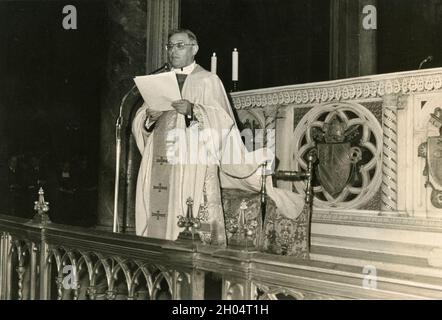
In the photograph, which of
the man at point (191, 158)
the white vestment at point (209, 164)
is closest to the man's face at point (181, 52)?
the man at point (191, 158)

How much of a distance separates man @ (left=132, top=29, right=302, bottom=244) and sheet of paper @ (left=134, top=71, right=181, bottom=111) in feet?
0.26

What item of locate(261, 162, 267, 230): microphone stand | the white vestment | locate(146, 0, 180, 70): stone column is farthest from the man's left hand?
locate(146, 0, 180, 70): stone column

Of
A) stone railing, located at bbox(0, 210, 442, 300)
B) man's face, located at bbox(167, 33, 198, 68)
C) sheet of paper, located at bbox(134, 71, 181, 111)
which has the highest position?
man's face, located at bbox(167, 33, 198, 68)

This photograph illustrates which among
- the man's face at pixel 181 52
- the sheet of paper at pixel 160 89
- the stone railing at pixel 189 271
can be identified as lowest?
the stone railing at pixel 189 271

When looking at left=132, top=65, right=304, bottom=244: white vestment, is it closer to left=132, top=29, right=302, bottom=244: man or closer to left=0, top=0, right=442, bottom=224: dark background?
left=132, top=29, right=302, bottom=244: man

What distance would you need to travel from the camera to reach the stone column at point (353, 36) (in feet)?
21.7

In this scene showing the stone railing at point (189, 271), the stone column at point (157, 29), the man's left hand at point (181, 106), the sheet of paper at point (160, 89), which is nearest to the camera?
the stone railing at point (189, 271)

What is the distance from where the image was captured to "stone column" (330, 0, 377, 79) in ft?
21.7

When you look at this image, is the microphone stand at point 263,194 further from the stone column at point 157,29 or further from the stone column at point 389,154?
the stone column at point 157,29

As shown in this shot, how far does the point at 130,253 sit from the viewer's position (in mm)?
2713

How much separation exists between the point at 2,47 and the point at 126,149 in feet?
5.54

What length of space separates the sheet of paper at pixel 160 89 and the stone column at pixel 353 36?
2898 millimetres
